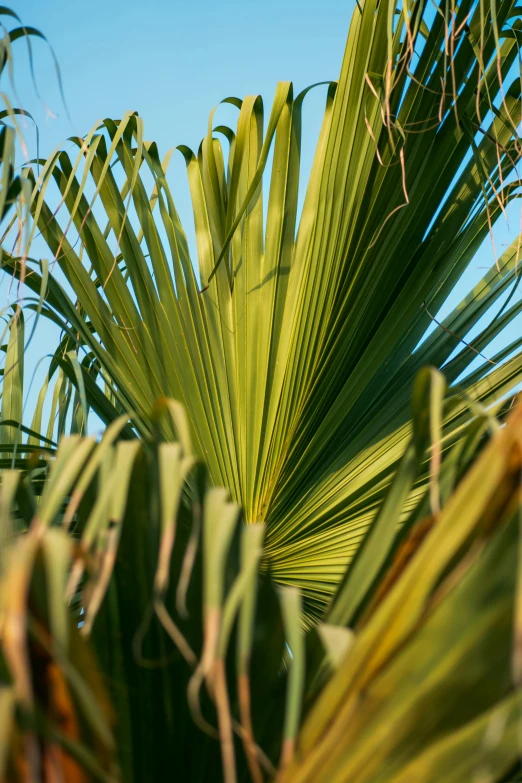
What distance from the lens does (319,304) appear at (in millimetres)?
1377

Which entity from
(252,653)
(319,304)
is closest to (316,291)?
(319,304)

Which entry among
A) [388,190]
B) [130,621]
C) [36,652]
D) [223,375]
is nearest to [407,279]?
[388,190]

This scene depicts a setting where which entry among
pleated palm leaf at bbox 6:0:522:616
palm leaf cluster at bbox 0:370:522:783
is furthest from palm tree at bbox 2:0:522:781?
palm leaf cluster at bbox 0:370:522:783

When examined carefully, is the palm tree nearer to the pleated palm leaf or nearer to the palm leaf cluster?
the pleated palm leaf

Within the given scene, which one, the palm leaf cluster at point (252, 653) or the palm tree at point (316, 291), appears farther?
the palm tree at point (316, 291)

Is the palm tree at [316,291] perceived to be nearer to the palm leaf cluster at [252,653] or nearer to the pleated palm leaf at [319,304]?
the pleated palm leaf at [319,304]

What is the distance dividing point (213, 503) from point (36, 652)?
164 mm

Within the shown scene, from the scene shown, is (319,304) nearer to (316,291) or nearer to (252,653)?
(316,291)

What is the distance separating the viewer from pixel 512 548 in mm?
510

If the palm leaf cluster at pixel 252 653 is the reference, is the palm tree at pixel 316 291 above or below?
above

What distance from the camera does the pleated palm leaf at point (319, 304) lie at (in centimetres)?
133

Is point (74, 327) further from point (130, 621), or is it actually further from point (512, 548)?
point (512, 548)

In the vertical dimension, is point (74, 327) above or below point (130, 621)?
above

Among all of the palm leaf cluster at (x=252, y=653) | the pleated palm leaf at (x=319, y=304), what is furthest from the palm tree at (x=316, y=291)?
the palm leaf cluster at (x=252, y=653)
